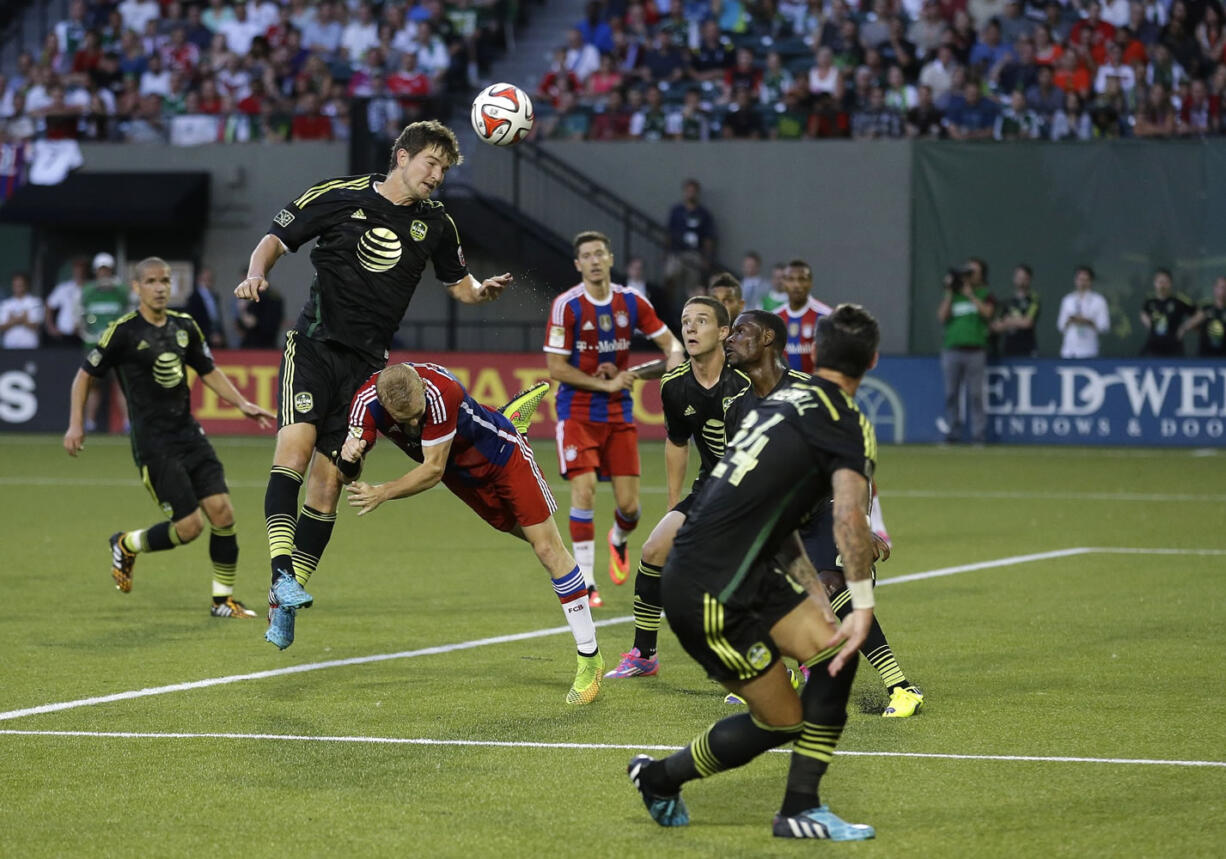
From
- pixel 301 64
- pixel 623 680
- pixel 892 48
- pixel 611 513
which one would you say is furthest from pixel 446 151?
pixel 301 64

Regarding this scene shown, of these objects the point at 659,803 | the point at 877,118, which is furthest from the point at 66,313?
the point at 659,803

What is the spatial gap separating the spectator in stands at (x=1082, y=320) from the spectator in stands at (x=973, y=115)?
2.80 m

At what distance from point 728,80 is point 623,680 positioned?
20095mm

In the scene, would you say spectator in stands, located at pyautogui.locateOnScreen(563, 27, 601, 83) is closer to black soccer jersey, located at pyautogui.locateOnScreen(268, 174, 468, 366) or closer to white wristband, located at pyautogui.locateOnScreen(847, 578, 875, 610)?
black soccer jersey, located at pyautogui.locateOnScreen(268, 174, 468, 366)

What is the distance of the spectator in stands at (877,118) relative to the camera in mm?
27062

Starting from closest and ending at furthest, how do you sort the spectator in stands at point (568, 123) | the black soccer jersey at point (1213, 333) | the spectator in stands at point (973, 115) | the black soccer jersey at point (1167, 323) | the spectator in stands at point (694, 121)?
the black soccer jersey at point (1213, 333) < the black soccer jersey at point (1167, 323) < the spectator in stands at point (973, 115) < the spectator in stands at point (694, 121) < the spectator in stands at point (568, 123)

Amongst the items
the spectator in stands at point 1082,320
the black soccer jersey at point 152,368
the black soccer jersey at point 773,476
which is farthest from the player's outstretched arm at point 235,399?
the spectator in stands at point 1082,320

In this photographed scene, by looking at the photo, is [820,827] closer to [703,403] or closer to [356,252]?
[703,403]

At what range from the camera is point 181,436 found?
37.4ft

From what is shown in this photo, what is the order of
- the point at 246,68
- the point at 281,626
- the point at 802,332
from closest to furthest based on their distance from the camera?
the point at 281,626 → the point at 802,332 → the point at 246,68

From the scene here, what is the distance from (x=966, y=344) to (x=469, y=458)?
55.5 ft

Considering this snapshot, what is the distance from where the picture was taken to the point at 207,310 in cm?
2762

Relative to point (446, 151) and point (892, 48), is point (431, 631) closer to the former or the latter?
point (446, 151)

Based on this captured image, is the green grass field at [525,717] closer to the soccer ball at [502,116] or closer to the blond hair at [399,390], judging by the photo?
the blond hair at [399,390]
